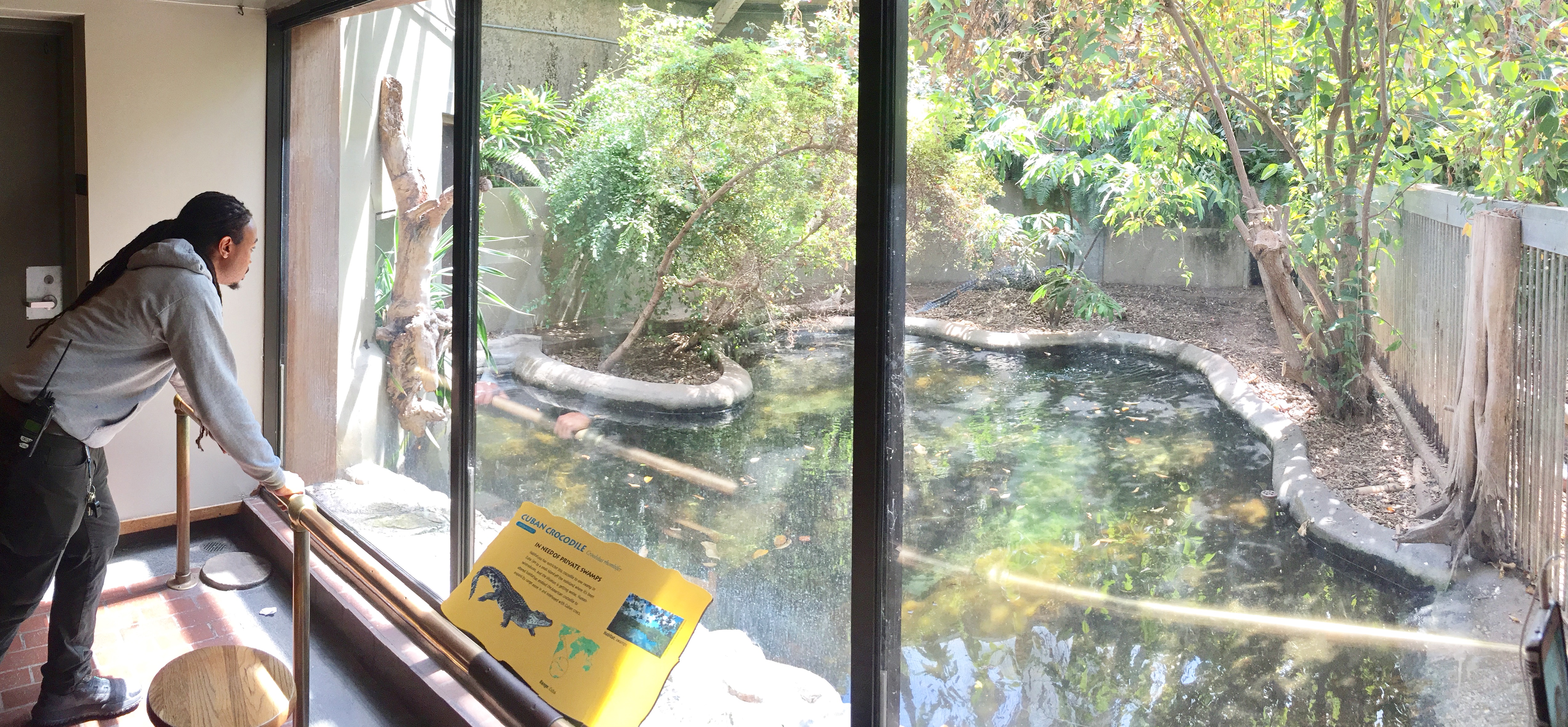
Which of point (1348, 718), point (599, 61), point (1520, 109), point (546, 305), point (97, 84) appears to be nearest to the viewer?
point (1520, 109)

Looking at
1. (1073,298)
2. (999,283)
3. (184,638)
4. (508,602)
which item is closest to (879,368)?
(999,283)

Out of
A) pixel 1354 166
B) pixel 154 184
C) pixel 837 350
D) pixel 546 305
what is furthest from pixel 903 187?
pixel 154 184

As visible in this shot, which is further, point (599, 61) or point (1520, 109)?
point (599, 61)

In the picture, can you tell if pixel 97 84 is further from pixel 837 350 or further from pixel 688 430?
pixel 837 350

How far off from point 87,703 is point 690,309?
6.10 ft

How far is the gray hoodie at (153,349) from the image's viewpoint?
7.16ft

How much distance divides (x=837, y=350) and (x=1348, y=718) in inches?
37.9

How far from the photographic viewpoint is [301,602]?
1.90m

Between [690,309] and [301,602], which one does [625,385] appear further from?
[301,602]

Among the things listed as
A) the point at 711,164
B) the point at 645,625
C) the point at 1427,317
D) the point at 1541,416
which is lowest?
the point at 645,625

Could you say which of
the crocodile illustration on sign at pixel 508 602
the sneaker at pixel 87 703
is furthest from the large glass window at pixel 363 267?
the crocodile illustration on sign at pixel 508 602

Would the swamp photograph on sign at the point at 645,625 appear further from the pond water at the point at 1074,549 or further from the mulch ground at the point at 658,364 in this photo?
the mulch ground at the point at 658,364

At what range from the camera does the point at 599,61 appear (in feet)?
8.45

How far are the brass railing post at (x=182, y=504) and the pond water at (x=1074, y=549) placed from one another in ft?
7.58
